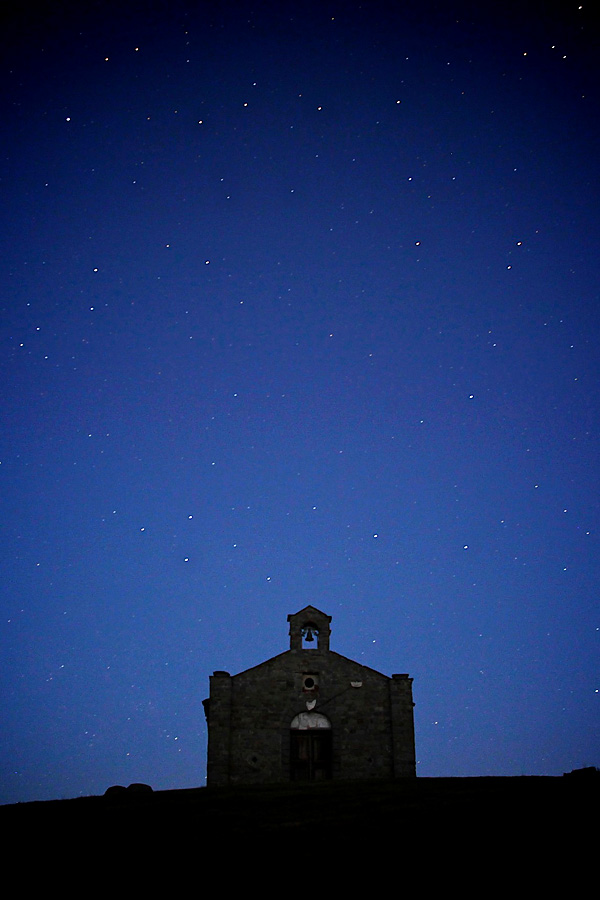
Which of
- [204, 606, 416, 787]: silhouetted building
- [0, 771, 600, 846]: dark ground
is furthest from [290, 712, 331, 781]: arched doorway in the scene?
[0, 771, 600, 846]: dark ground

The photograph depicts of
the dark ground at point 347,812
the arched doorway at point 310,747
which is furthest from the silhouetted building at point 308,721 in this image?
the dark ground at point 347,812

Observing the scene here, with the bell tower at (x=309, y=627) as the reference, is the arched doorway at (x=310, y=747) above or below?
below

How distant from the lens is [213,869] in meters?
8.72

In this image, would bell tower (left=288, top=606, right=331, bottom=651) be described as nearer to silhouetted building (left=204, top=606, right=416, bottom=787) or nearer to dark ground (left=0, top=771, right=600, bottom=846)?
silhouetted building (left=204, top=606, right=416, bottom=787)

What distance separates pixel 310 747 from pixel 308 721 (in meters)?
1.04

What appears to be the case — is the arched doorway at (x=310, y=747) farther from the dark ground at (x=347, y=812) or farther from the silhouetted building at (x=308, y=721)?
the dark ground at (x=347, y=812)

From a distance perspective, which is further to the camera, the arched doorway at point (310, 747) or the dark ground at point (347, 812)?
the arched doorway at point (310, 747)

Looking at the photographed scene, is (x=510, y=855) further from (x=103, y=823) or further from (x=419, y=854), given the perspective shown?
(x=103, y=823)

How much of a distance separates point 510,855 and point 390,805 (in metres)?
5.03

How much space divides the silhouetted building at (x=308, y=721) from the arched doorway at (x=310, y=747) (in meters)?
0.04

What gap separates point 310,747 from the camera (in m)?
28.3

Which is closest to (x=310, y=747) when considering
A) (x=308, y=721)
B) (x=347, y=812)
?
(x=308, y=721)

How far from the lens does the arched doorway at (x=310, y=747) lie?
91.7ft

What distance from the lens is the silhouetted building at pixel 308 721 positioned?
27.7 metres
